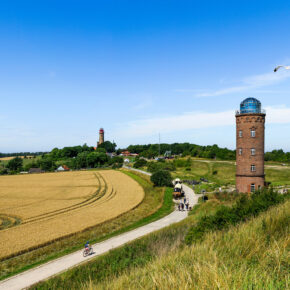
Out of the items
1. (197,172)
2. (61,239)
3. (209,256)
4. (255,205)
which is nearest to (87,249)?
(61,239)

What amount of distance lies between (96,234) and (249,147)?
962 inches

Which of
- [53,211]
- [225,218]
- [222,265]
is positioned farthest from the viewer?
[53,211]

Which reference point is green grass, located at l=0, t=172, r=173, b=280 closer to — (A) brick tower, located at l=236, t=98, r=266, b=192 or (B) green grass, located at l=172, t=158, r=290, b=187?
(A) brick tower, located at l=236, t=98, r=266, b=192

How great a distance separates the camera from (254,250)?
18.1ft

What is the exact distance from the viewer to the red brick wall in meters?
33.8

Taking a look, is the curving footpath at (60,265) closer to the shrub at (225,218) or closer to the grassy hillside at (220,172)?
the shrub at (225,218)

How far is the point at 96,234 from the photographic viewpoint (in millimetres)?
24609

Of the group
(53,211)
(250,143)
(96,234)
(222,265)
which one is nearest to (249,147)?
(250,143)

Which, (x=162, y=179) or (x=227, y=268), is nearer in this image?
(x=227, y=268)

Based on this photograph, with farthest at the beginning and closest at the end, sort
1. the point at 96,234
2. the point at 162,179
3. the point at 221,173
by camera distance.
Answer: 1. the point at 221,173
2. the point at 162,179
3. the point at 96,234

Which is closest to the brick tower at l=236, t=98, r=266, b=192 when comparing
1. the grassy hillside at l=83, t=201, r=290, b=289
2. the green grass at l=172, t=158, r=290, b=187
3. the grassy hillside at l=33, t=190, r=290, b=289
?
the green grass at l=172, t=158, r=290, b=187

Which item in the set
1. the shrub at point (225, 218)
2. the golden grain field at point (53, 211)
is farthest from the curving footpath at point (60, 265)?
the shrub at point (225, 218)

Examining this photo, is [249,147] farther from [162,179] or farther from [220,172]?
[220,172]

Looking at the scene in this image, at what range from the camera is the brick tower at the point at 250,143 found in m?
33.8
